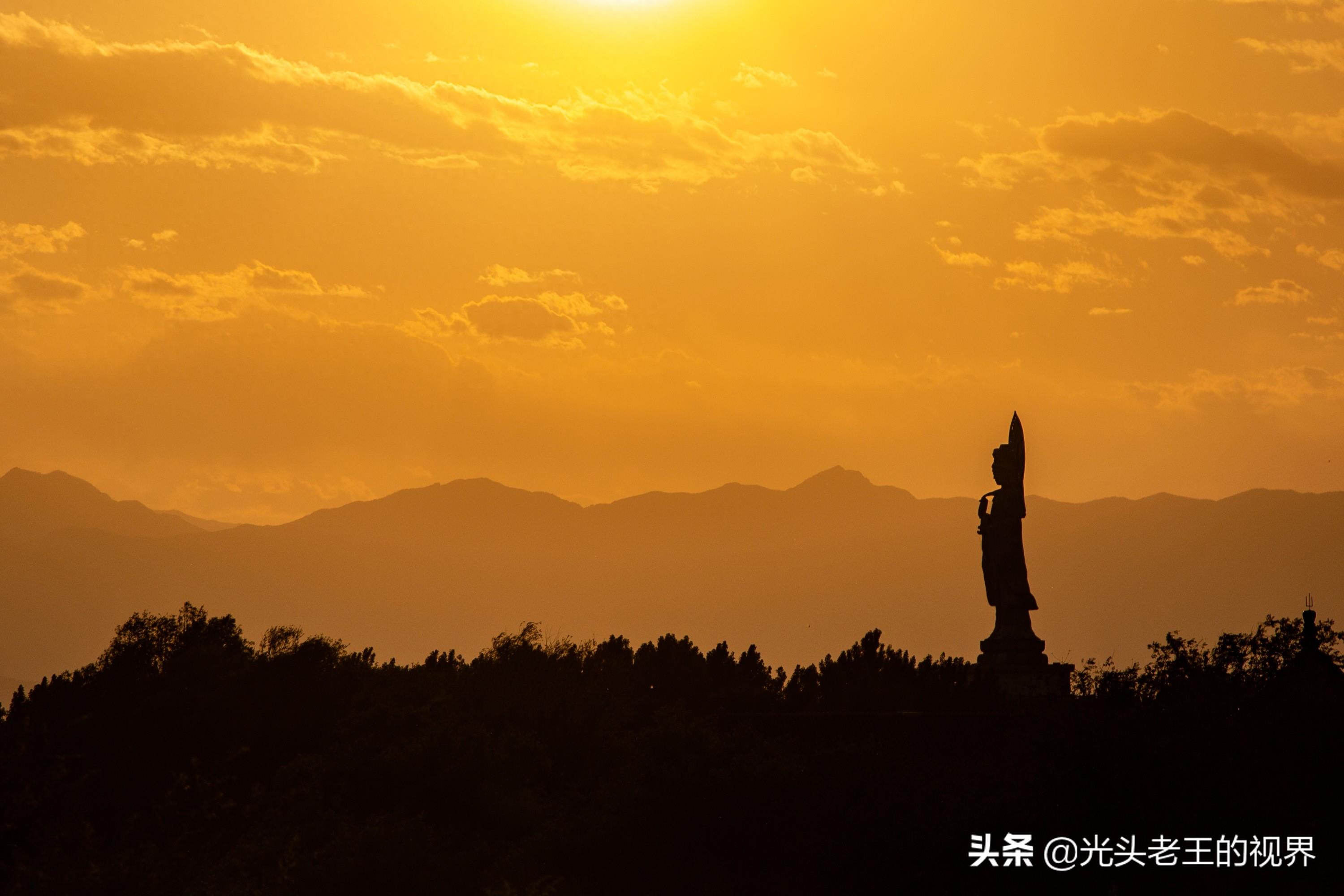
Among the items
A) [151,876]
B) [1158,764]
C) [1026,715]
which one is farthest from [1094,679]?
[151,876]

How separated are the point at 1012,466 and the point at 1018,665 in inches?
161

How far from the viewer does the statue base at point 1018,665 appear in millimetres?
29734

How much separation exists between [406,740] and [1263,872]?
15.8 meters

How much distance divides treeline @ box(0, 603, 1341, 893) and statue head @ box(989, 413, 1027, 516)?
12.0 ft

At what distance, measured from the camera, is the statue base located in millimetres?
29734

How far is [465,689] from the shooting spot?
34719 mm

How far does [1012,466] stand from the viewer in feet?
106

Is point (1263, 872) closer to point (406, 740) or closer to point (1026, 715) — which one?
point (1026, 715)

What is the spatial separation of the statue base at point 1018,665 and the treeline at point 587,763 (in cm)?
65

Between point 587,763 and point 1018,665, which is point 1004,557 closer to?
point 1018,665

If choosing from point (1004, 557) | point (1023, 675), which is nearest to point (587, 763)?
point (1023, 675)
